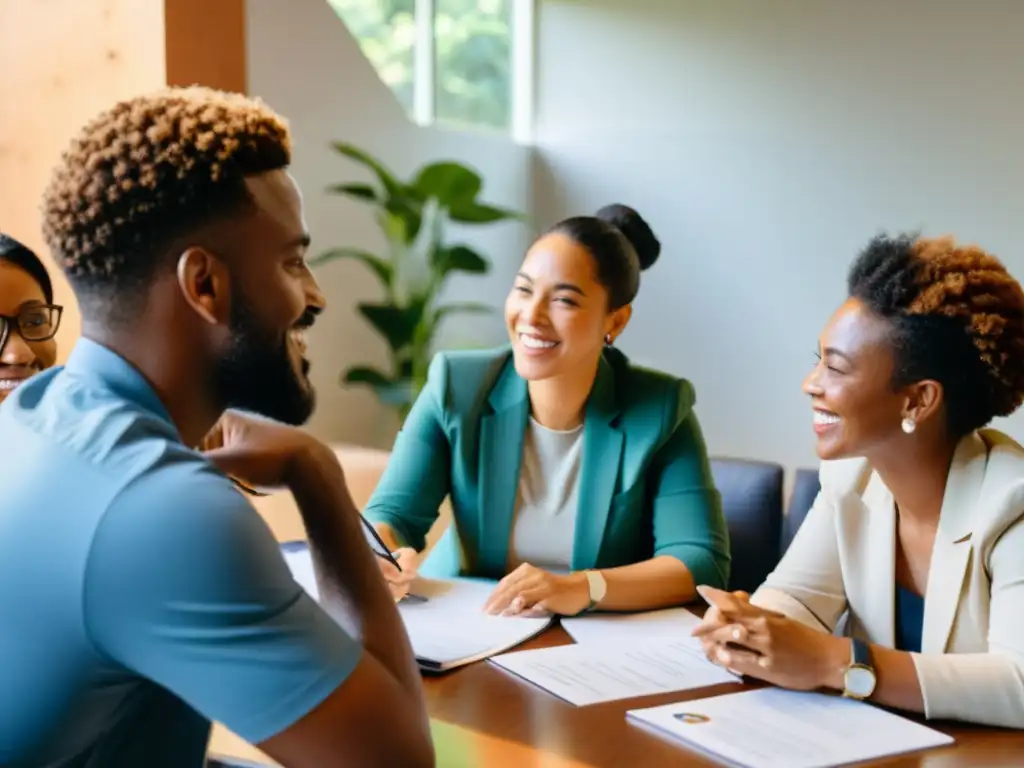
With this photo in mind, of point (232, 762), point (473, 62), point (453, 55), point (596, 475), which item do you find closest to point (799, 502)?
point (596, 475)

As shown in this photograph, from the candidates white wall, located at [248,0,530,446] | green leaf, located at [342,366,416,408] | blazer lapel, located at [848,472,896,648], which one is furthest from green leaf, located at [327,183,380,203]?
blazer lapel, located at [848,472,896,648]

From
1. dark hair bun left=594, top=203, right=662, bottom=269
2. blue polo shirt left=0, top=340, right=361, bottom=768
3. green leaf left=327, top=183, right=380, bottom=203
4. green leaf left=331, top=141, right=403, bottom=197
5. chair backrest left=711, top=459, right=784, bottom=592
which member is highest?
green leaf left=331, top=141, right=403, bottom=197

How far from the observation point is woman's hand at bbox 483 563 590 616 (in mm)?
1592

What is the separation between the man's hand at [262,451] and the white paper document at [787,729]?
47cm

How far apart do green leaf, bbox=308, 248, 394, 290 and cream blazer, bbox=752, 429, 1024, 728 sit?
2.73 m

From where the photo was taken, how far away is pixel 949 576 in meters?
1.41

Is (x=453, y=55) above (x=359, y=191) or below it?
above

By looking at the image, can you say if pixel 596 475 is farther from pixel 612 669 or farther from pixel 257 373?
pixel 257 373

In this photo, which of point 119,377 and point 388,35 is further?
point 388,35

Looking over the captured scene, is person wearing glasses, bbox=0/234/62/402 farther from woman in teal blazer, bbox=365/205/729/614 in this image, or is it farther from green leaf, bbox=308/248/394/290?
green leaf, bbox=308/248/394/290

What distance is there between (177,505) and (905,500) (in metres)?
1.10

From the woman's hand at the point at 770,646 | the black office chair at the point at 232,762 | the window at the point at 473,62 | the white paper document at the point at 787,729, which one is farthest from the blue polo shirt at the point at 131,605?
the window at the point at 473,62

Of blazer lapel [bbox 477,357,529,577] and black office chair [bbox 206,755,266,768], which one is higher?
blazer lapel [bbox 477,357,529,577]

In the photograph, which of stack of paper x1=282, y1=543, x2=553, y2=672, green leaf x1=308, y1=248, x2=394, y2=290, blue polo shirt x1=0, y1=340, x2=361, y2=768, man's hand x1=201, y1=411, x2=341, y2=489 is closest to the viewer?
blue polo shirt x1=0, y1=340, x2=361, y2=768
